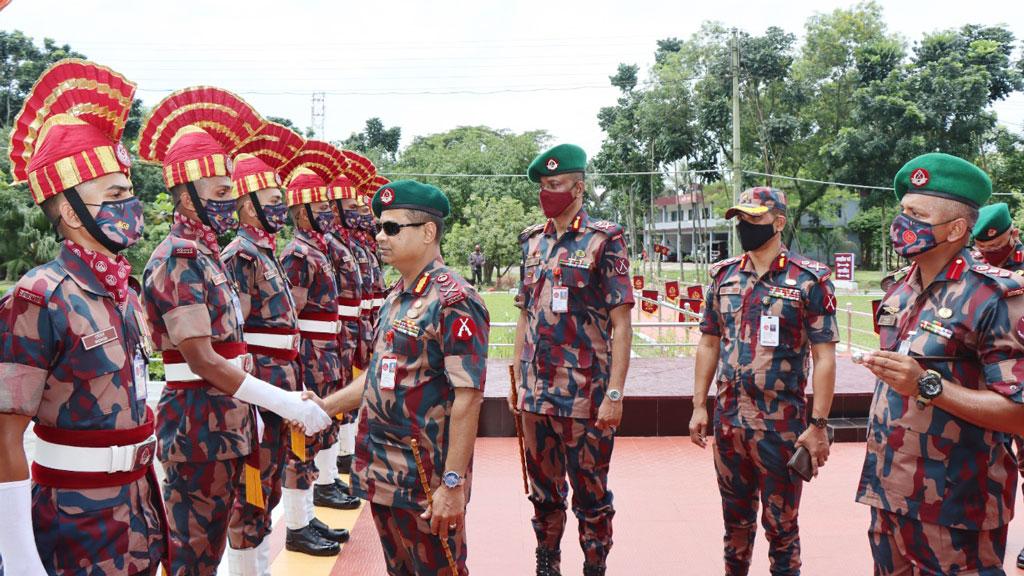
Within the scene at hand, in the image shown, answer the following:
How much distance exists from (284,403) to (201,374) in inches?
13.3

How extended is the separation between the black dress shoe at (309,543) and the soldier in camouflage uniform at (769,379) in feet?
7.11

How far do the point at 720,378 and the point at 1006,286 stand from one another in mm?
1447

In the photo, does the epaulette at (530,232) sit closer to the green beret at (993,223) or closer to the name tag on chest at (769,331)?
the name tag on chest at (769,331)

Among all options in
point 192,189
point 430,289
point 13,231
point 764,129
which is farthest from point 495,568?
point 764,129

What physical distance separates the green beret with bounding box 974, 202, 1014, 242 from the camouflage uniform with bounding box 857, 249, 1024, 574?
235 centimetres

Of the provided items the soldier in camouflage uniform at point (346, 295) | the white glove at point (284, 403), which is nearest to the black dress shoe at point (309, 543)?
the soldier in camouflage uniform at point (346, 295)

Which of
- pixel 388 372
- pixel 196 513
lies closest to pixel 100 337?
pixel 388 372

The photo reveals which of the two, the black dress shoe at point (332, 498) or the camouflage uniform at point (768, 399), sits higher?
the camouflage uniform at point (768, 399)

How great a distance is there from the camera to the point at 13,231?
2133 cm

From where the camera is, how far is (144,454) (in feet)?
7.99

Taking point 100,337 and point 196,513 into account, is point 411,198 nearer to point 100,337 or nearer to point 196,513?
point 100,337

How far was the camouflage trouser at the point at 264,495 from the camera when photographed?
3645 mm

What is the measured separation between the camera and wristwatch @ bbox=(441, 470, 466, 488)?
2617mm

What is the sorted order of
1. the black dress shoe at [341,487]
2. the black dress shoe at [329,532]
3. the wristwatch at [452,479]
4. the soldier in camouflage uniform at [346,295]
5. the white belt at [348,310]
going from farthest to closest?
the white belt at [348,310] → the soldier in camouflage uniform at [346,295] → the black dress shoe at [341,487] → the black dress shoe at [329,532] → the wristwatch at [452,479]
